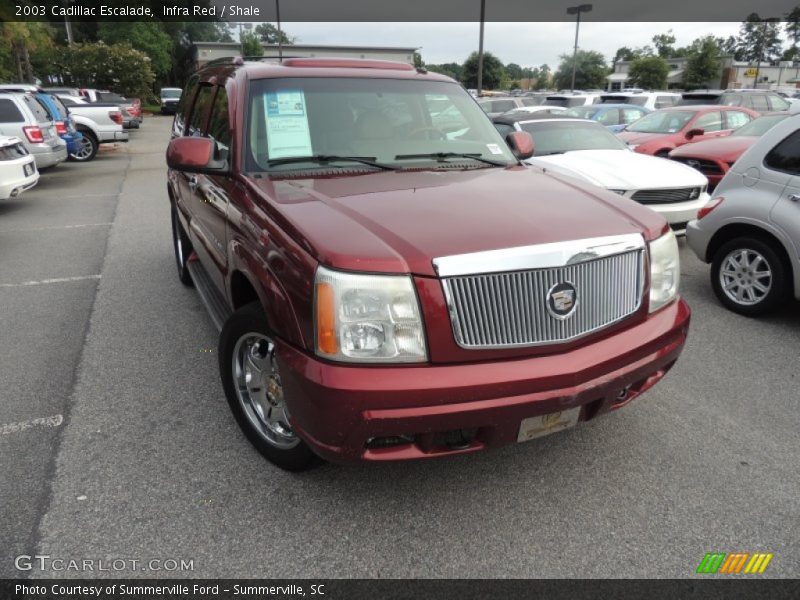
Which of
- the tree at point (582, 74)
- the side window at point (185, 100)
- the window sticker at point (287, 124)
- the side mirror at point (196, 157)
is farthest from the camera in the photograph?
the tree at point (582, 74)

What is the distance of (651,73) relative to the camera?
6141 centimetres

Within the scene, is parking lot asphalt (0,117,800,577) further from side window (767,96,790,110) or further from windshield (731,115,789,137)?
side window (767,96,790,110)

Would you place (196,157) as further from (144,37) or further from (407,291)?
(144,37)

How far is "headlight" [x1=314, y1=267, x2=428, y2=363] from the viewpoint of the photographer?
2.21 m

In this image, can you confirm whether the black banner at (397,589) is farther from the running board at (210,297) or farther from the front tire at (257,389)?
the running board at (210,297)

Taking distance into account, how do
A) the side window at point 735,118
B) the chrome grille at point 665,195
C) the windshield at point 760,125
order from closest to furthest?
the chrome grille at point 665,195 < the windshield at point 760,125 < the side window at point 735,118

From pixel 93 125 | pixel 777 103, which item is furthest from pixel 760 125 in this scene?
pixel 93 125

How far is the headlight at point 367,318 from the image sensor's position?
221cm

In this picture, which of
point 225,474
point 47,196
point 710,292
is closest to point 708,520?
point 225,474

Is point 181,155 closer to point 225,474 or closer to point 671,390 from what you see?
point 225,474

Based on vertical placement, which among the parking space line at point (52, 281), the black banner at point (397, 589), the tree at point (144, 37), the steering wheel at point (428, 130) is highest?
the tree at point (144, 37)

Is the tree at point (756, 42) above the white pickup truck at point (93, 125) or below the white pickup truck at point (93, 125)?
above

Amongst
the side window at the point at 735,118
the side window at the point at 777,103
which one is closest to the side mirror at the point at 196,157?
the side window at the point at 735,118

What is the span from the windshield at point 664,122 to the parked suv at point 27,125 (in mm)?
12015
